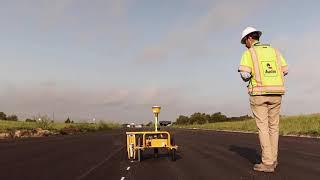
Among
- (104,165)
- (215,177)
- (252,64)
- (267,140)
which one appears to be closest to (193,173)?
(215,177)

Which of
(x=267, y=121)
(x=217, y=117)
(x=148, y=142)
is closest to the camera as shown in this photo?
(x=267, y=121)

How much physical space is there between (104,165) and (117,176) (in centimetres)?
292

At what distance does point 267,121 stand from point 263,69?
3.31ft

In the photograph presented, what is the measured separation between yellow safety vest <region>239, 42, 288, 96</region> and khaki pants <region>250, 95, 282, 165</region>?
170mm

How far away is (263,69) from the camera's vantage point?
9570 mm

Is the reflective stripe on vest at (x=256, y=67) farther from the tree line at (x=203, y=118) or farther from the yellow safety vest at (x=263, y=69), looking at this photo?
the tree line at (x=203, y=118)

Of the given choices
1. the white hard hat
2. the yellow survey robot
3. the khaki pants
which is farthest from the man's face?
the yellow survey robot

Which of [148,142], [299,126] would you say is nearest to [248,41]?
[148,142]

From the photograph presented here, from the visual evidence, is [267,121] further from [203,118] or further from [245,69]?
[203,118]

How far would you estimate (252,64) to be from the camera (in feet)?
31.5

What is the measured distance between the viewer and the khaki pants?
945 centimetres

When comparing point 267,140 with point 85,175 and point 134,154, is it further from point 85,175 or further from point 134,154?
point 134,154

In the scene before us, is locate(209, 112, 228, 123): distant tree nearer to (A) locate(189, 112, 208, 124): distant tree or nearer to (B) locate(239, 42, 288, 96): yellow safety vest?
(A) locate(189, 112, 208, 124): distant tree

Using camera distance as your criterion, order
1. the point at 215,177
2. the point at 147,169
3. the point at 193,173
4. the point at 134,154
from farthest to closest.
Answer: the point at 134,154 → the point at 147,169 → the point at 193,173 → the point at 215,177
